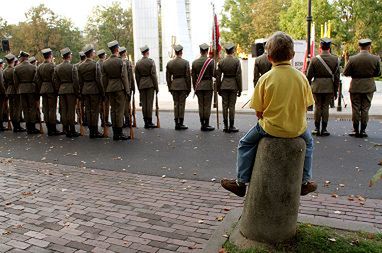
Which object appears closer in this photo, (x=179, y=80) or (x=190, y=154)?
(x=190, y=154)

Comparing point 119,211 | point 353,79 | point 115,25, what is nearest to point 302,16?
point 353,79

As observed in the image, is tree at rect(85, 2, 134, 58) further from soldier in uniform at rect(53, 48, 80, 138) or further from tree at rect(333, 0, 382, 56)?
soldier in uniform at rect(53, 48, 80, 138)

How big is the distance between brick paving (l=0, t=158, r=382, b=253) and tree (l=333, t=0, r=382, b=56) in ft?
79.2

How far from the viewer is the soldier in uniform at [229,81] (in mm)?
10852

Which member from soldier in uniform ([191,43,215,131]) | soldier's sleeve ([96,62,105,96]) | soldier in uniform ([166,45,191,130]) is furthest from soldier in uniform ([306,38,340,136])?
soldier's sleeve ([96,62,105,96])

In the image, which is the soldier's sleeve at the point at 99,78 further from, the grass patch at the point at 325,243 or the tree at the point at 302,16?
the tree at the point at 302,16

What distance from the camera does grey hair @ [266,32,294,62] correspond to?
12.3 ft

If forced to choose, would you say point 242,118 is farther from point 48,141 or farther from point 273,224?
point 273,224

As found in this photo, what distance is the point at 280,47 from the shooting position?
376 centimetres

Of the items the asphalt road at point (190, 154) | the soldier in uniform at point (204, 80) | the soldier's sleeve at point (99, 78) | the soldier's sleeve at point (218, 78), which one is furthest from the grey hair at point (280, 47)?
the soldier's sleeve at point (99, 78)

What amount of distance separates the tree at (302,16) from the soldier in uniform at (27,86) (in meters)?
22.9

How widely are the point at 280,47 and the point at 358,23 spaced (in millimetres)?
27668

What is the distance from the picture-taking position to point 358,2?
28.8m

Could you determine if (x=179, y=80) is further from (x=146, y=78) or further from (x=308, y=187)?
(x=308, y=187)
